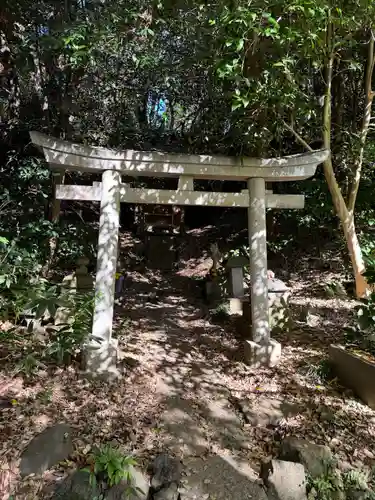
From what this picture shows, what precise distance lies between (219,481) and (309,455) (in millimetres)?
699

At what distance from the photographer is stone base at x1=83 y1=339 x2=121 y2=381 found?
3664 millimetres

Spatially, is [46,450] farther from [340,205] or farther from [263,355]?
[340,205]

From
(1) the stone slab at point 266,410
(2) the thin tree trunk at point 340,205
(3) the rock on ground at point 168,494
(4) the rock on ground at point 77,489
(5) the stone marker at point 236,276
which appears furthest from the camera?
(5) the stone marker at point 236,276

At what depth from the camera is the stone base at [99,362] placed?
3.66 metres

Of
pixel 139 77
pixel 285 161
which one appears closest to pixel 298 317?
pixel 285 161

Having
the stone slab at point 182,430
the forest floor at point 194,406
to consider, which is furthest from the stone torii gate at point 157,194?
the stone slab at point 182,430

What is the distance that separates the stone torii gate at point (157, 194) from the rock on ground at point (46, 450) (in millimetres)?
971

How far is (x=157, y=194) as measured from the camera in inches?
164

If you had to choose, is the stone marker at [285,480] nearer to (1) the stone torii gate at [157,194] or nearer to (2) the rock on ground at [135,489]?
(2) the rock on ground at [135,489]

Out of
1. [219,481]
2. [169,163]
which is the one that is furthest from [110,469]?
[169,163]

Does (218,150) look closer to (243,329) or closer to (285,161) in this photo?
(285,161)

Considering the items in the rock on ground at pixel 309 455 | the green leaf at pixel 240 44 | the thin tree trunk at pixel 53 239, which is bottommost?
the rock on ground at pixel 309 455

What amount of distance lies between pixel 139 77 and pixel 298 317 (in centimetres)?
617

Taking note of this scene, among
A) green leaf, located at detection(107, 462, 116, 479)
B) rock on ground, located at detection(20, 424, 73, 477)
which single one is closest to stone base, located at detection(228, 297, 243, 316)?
rock on ground, located at detection(20, 424, 73, 477)
